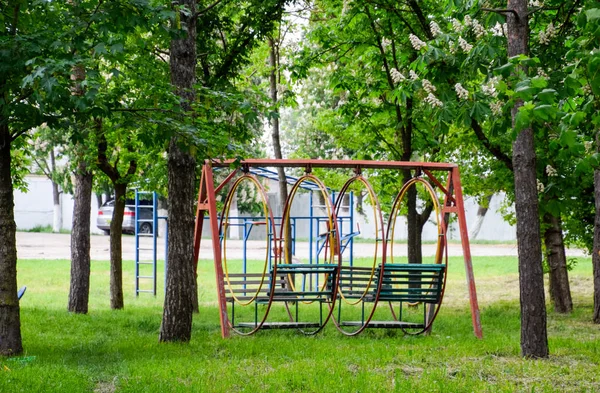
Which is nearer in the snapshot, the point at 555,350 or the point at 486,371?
the point at 486,371

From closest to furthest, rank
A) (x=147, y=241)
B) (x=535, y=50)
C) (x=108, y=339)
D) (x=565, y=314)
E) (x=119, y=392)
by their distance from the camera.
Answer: (x=119, y=392), (x=535, y=50), (x=108, y=339), (x=565, y=314), (x=147, y=241)

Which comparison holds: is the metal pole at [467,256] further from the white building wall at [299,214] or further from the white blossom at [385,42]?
the white building wall at [299,214]

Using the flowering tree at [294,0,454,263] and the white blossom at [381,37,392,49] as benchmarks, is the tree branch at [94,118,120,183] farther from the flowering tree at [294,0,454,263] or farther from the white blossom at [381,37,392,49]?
the white blossom at [381,37,392,49]

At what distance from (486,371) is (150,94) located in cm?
464

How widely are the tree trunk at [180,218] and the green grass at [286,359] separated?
379mm

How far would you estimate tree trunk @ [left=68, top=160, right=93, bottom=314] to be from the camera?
14.1 meters

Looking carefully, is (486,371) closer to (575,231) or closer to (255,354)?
(255,354)

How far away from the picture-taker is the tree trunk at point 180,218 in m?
10.6

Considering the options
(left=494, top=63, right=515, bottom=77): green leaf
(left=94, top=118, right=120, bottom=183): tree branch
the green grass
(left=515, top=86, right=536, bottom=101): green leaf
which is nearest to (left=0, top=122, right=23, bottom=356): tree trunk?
the green grass

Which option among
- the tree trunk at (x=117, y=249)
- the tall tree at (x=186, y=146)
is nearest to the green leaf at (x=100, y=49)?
the tall tree at (x=186, y=146)

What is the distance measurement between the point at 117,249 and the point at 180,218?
5.19 metres

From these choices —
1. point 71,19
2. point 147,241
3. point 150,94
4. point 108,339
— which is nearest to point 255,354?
point 108,339

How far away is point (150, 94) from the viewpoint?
9.46 m

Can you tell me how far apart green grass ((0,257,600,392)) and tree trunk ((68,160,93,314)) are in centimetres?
43
